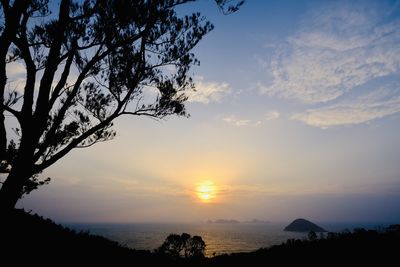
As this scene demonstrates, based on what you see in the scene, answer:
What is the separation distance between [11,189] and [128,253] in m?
5.52

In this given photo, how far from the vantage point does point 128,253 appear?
11984 mm

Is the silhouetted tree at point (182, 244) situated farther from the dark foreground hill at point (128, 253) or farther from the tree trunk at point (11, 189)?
the tree trunk at point (11, 189)

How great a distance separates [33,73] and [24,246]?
5197 millimetres

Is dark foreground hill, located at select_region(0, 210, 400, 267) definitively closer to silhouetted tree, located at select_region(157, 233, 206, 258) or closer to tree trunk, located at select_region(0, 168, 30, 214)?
tree trunk, located at select_region(0, 168, 30, 214)

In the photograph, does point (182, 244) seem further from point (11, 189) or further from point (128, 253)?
point (11, 189)

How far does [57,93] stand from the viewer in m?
9.31

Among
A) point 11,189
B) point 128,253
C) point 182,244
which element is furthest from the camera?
point 182,244

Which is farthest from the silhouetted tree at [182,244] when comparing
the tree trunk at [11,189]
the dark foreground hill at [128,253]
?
the tree trunk at [11,189]

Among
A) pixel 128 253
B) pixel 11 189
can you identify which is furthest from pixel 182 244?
pixel 11 189

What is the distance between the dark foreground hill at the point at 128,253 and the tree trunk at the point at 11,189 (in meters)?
0.73

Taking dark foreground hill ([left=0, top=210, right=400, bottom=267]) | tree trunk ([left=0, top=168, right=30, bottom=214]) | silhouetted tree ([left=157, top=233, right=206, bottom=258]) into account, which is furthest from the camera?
silhouetted tree ([left=157, top=233, right=206, bottom=258])

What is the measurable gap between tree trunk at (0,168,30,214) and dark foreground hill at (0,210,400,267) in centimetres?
73

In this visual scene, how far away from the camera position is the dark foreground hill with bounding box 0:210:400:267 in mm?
8820

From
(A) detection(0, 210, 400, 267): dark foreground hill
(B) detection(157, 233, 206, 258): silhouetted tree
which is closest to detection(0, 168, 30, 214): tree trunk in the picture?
(A) detection(0, 210, 400, 267): dark foreground hill
